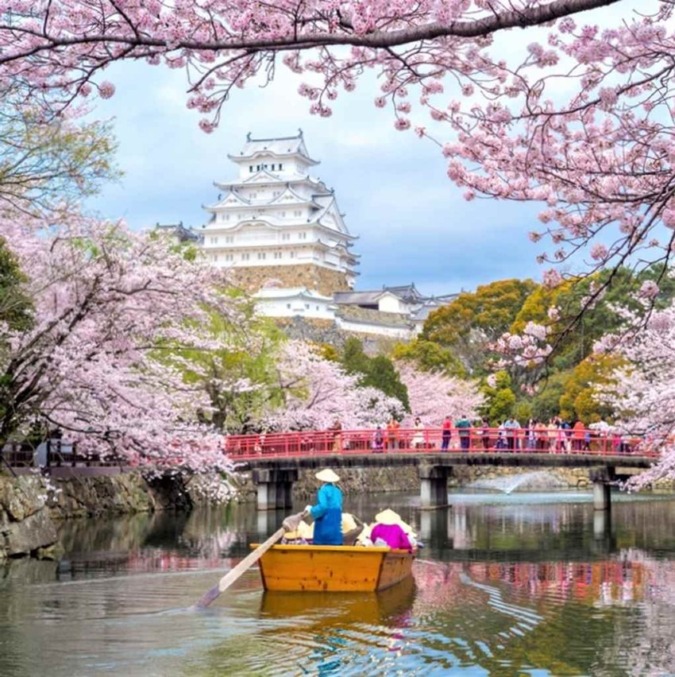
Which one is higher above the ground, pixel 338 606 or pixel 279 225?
pixel 279 225

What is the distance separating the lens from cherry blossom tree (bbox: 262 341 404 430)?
34844mm

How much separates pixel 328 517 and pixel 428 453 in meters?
18.5

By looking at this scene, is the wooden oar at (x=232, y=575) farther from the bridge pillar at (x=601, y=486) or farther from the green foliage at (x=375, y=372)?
the green foliage at (x=375, y=372)

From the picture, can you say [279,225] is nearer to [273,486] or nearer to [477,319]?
[477,319]

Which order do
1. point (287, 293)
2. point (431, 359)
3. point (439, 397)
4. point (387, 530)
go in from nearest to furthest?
point (387, 530) → point (439, 397) → point (431, 359) → point (287, 293)

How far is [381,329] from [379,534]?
56434 mm

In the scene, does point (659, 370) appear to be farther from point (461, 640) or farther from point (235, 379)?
point (461, 640)

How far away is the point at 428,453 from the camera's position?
30344 mm

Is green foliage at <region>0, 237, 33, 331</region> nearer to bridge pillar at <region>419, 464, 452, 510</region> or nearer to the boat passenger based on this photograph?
the boat passenger

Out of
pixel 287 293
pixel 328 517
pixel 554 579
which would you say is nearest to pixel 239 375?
pixel 554 579

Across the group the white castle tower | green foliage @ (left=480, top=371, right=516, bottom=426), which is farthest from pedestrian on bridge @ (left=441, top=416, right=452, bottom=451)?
the white castle tower

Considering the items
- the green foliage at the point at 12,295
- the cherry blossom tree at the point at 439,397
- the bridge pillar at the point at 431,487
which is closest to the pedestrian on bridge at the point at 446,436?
the bridge pillar at the point at 431,487

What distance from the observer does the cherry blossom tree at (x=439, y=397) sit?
46469mm

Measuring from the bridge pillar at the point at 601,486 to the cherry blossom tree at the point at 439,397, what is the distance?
15.5m
